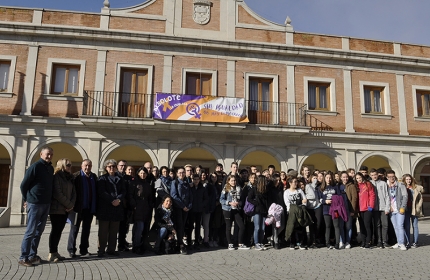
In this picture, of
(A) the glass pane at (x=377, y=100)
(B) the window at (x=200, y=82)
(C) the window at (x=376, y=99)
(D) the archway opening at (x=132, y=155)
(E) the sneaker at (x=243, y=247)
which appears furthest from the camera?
(A) the glass pane at (x=377, y=100)

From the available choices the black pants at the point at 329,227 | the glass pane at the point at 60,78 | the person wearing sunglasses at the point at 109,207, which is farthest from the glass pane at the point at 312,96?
the person wearing sunglasses at the point at 109,207

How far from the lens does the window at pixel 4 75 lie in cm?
1401

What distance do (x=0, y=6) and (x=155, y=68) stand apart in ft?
21.7

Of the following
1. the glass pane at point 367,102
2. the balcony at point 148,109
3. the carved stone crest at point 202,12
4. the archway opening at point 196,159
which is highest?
the carved stone crest at point 202,12

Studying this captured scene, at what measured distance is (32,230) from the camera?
5.61 metres

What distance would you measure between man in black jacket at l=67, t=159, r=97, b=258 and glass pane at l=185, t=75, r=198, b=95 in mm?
8806

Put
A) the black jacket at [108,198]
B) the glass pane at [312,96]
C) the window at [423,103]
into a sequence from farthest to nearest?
the window at [423,103], the glass pane at [312,96], the black jacket at [108,198]

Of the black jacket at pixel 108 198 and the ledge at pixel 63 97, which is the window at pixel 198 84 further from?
the black jacket at pixel 108 198

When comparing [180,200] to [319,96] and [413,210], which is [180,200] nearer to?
[413,210]

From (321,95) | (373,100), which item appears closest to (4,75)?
(321,95)

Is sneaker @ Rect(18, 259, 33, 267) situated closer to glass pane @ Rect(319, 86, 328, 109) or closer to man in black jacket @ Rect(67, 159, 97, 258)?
man in black jacket @ Rect(67, 159, 97, 258)

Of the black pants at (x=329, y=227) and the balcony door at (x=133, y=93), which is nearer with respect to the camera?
the black pants at (x=329, y=227)

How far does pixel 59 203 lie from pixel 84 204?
0.54 meters

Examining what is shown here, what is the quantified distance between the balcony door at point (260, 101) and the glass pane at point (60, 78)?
7.57 metres
